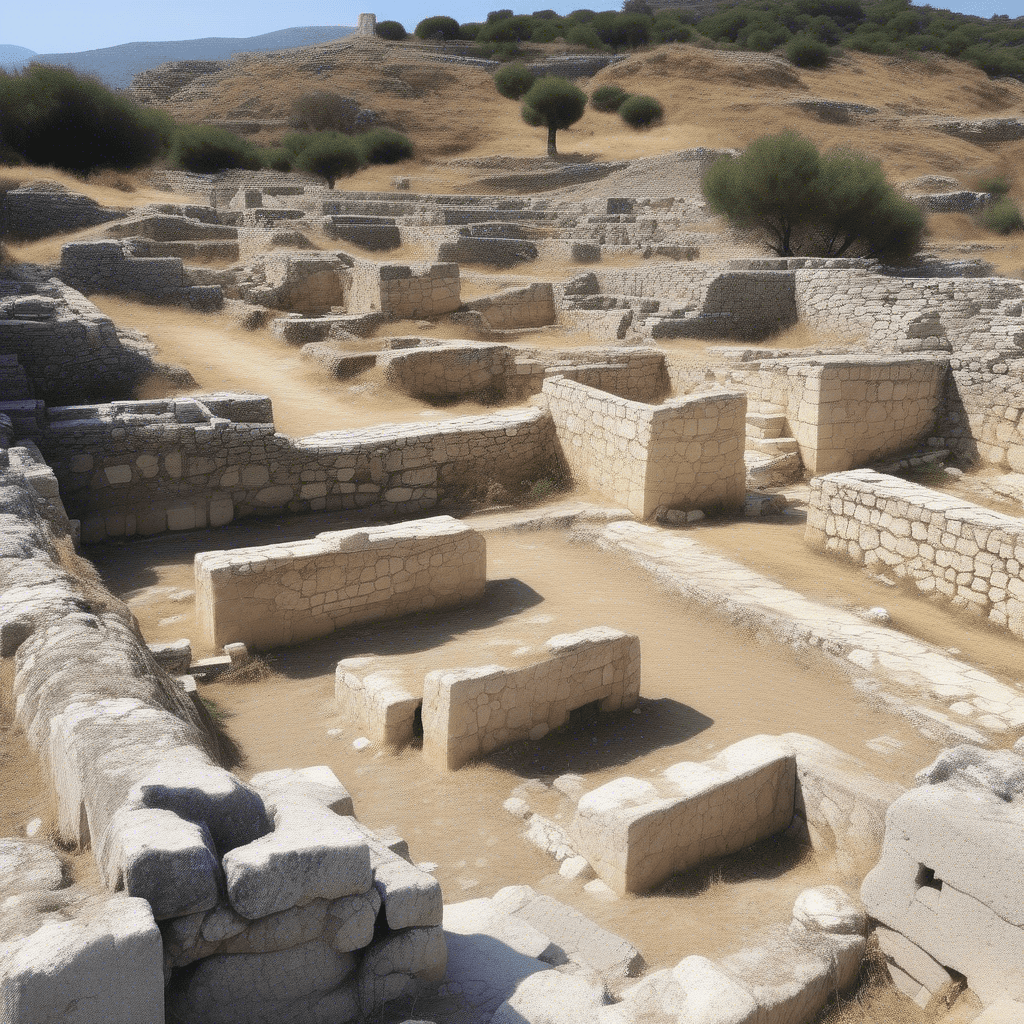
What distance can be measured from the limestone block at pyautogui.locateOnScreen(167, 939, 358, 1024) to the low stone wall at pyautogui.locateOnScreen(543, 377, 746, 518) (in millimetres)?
7954

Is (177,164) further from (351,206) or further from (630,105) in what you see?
(630,105)

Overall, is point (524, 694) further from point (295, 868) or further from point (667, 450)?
point (667, 450)

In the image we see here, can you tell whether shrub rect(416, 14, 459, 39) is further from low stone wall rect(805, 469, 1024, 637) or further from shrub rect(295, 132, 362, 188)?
low stone wall rect(805, 469, 1024, 637)

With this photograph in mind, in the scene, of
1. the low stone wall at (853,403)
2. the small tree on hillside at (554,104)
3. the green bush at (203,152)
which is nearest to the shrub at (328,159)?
the green bush at (203,152)

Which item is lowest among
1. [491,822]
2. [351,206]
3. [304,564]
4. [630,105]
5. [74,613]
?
[491,822]

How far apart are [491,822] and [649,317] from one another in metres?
14.4

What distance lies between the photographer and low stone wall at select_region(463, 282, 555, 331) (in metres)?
19.9

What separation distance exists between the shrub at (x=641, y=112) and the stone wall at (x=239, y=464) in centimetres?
3725

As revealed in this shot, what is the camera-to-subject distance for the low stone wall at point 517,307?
19891mm

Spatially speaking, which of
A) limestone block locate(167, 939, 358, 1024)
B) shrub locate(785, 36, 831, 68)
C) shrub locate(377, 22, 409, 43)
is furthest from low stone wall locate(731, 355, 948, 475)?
shrub locate(377, 22, 409, 43)

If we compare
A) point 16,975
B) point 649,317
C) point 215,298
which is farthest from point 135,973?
point 215,298

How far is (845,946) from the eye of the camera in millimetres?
4238

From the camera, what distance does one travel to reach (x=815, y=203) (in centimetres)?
2258

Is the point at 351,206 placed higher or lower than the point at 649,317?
higher
